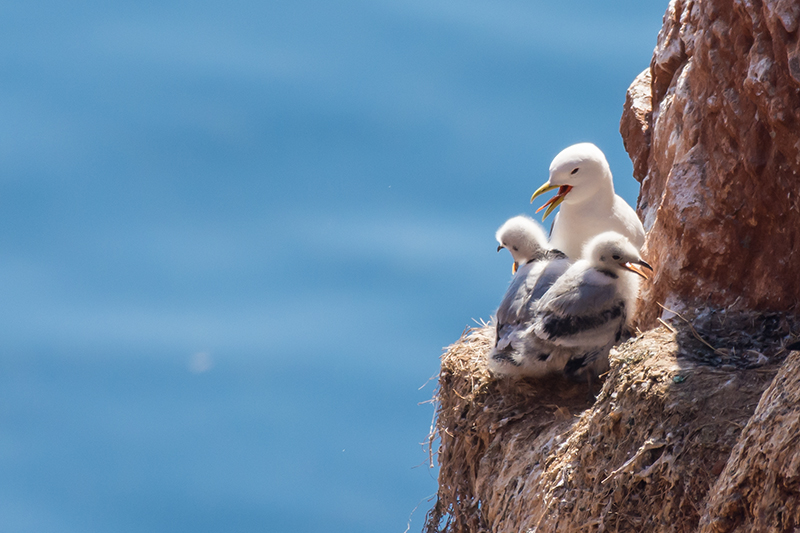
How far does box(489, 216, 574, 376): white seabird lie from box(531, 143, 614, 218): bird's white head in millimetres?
234

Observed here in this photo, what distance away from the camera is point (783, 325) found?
3.26 m

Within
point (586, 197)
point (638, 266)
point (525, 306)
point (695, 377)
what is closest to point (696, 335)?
point (695, 377)

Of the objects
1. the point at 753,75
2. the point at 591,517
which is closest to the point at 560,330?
the point at 591,517

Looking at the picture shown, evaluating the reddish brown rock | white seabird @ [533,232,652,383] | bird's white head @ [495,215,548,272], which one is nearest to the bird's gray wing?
white seabird @ [533,232,652,383]

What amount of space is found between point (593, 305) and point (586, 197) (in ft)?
3.50

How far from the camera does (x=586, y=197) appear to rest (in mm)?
4543

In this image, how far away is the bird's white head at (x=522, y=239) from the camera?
4.37 metres

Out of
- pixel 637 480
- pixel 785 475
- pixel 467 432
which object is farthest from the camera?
pixel 467 432

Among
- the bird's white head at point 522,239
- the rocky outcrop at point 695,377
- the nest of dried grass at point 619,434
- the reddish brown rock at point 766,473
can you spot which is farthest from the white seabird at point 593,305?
the reddish brown rock at point 766,473

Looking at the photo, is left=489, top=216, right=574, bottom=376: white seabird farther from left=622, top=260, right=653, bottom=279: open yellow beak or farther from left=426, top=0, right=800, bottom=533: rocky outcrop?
left=622, top=260, right=653, bottom=279: open yellow beak

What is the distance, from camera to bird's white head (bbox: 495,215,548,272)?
4.37 meters

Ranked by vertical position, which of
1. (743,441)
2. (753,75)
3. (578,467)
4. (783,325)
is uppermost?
(753,75)

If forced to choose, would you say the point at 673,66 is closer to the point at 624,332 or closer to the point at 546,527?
the point at 624,332

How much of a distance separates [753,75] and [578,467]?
1493mm
